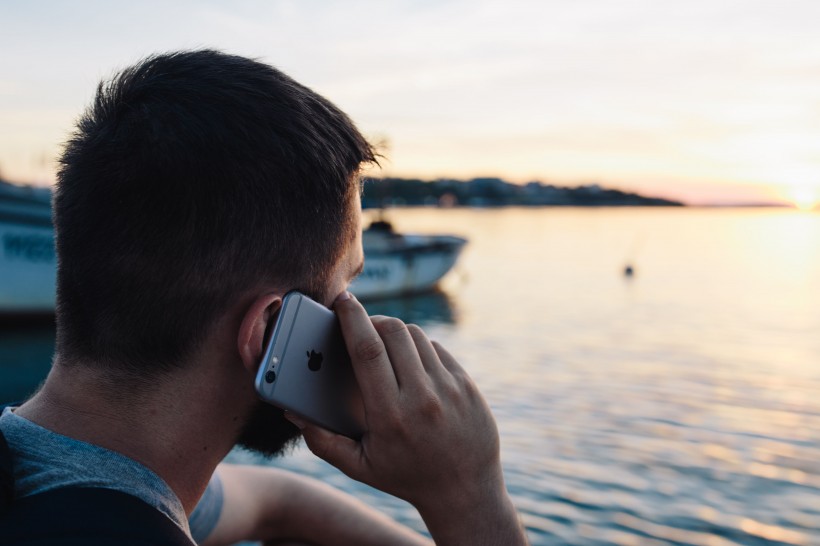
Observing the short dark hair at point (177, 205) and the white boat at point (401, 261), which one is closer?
the short dark hair at point (177, 205)

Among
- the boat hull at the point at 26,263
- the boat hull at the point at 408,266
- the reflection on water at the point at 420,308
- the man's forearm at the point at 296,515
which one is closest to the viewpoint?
the man's forearm at the point at 296,515

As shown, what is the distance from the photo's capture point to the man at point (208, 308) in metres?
1.41

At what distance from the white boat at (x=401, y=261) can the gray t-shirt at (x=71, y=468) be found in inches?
804

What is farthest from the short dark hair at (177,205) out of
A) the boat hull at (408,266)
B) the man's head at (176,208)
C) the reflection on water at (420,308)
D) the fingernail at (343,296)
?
the boat hull at (408,266)

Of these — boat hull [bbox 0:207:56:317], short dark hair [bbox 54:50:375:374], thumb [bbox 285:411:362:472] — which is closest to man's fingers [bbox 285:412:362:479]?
thumb [bbox 285:411:362:472]

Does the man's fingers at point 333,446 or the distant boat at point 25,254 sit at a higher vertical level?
the man's fingers at point 333,446

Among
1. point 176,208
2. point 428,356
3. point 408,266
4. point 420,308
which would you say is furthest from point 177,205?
point 408,266

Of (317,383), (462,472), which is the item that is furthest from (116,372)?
(462,472)

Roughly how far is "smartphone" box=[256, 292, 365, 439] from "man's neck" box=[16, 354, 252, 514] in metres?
0.11

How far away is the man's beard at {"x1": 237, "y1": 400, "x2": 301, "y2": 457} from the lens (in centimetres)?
166

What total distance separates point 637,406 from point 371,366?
10.5 meters

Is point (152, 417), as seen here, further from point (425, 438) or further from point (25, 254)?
point (25, 254)

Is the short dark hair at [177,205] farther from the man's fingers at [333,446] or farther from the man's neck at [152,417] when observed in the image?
the man's fingers at [333,446]

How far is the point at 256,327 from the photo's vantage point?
59.8 inches
